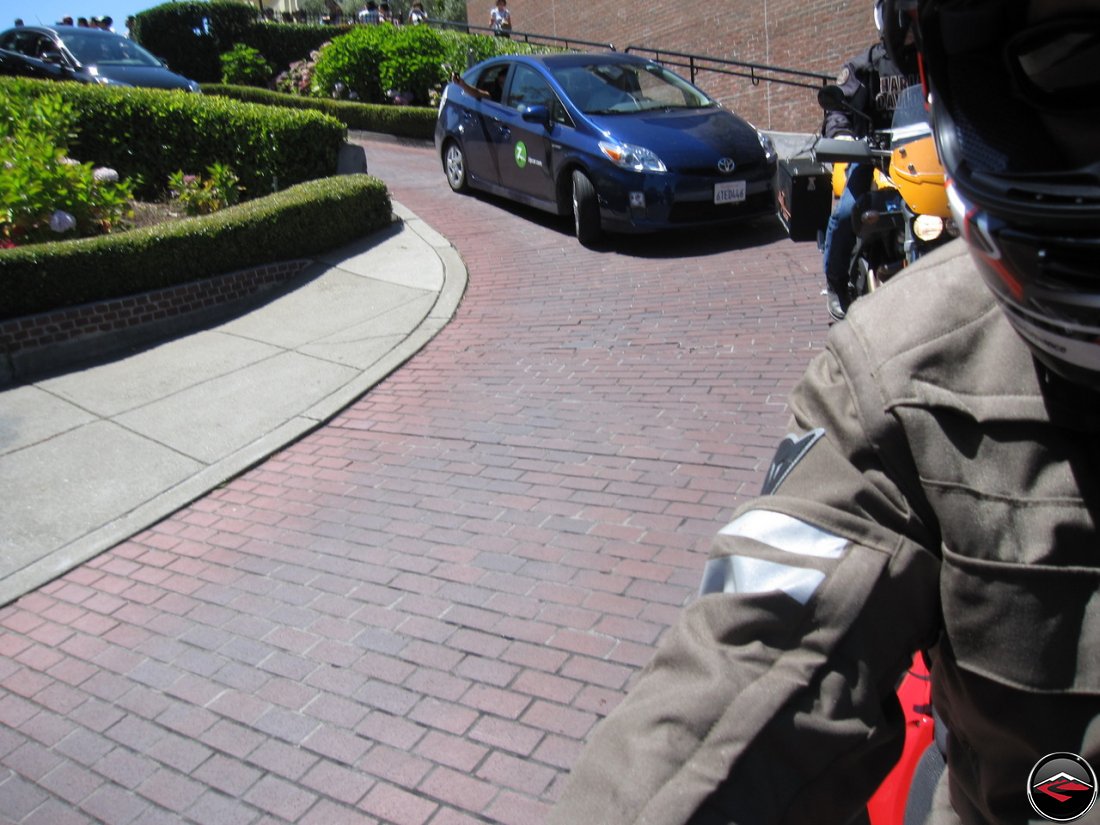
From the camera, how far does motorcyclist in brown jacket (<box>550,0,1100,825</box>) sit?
0.98 meters

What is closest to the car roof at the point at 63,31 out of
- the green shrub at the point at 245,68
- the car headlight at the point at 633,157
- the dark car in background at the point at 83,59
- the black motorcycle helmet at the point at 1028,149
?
the dark car in background at the point at 83,59

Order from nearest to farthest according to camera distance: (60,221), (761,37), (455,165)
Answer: (60,221)
(455,165)
(761,37)

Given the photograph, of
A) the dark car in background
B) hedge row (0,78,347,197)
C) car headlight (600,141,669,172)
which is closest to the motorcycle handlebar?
car headlight (600,141,669,172)

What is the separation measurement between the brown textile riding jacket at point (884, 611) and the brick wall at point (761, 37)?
1364 centimetres

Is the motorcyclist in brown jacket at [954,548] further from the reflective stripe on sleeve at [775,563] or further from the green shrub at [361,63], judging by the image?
the green shrub at [361,63]

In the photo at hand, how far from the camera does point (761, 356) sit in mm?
6074

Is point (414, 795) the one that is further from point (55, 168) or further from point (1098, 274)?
point (55, 168)

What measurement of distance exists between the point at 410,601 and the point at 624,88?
7.17 metres

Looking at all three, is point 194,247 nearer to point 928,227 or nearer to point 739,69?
point 928,227

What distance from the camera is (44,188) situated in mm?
8172

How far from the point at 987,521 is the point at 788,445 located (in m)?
0.25

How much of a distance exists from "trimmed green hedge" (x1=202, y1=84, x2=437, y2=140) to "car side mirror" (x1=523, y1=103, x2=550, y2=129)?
6934 mm

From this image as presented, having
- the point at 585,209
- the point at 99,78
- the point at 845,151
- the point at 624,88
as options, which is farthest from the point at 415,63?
the point at 845,151

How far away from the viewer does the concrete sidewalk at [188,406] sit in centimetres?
492
